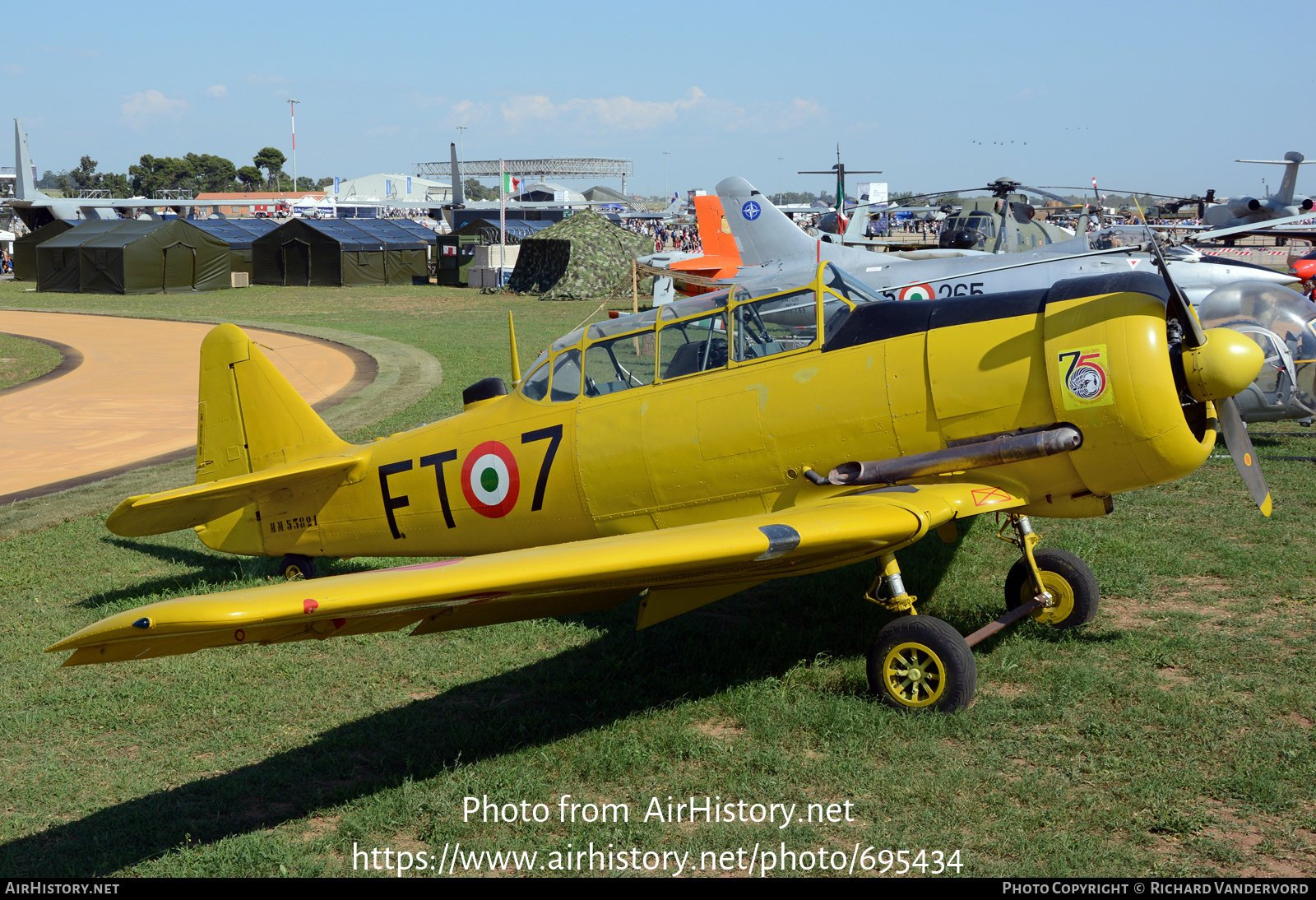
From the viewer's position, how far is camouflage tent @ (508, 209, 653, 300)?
36312 millimetres

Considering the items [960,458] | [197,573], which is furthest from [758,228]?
[960,458]

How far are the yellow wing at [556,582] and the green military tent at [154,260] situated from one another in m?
40.7

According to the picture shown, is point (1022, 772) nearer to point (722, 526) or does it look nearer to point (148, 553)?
point (722, 526)

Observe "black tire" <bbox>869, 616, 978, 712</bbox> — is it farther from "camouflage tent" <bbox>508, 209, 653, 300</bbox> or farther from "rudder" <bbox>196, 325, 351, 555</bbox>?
"camouflage tent" <bbox>508, 209, 653, 300</bbox>

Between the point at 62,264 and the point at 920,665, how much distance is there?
1768 inches

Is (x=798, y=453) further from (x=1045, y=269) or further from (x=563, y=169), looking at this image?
(x=563, y=169)

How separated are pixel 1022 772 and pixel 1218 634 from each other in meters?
2.57

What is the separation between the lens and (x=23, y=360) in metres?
22.8

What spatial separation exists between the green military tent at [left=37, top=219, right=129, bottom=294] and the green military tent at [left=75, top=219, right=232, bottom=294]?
1.04 ft

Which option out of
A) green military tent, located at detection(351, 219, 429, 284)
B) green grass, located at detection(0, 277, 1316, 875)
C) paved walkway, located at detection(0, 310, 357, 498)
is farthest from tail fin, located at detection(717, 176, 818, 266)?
green military tent, located at detection(351, 219, 429, 284)

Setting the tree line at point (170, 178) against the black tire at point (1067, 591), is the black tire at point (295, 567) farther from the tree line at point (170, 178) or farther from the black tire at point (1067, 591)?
the tree line at point (170, 178)

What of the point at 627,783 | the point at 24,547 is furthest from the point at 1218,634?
the point at 24,547
